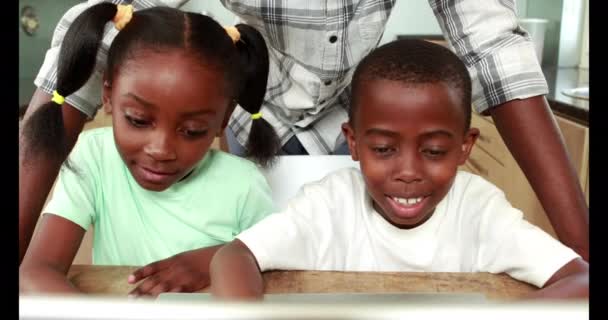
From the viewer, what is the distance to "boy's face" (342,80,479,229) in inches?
25.3

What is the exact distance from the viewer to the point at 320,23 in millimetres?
930

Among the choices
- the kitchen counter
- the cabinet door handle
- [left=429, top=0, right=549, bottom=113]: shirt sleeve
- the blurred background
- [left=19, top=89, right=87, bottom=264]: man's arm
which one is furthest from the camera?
the cabinet door handle

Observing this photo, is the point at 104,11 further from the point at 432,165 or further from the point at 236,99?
the point at 432,165

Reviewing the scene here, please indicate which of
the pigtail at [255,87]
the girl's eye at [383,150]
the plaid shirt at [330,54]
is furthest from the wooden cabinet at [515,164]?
the girl's eye at [383,150]

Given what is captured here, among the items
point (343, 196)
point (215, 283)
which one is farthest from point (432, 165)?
point (215, 283)

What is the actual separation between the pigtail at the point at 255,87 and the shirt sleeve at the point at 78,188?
0.72ft

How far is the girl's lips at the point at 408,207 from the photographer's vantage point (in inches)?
25.8

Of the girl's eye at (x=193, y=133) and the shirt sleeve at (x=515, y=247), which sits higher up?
the girl's eye at (x=193, y=133)

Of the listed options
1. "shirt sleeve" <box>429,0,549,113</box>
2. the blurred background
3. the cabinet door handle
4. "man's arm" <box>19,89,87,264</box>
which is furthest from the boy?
the cabinet door handle

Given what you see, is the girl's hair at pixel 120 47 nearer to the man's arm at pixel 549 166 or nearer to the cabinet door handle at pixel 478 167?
the man's arm at pixel 549 166

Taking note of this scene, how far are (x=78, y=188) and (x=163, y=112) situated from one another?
0.19 m

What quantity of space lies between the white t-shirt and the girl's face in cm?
13

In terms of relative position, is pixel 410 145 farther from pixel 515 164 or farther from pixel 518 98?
pixel 515 164

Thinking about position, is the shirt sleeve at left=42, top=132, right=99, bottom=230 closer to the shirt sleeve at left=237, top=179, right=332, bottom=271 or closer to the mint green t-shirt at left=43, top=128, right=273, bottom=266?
the mint green t-shirt at left=43, top=128, right=273, bottom=266
